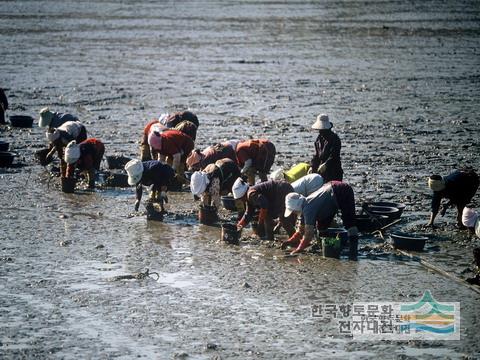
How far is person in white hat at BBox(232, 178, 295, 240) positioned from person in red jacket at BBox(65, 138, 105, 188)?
3.83 metres

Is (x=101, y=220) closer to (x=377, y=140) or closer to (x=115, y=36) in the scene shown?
(x=377, y=140)

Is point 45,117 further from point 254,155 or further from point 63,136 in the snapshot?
point 254,155

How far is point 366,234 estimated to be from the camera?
1517 cm

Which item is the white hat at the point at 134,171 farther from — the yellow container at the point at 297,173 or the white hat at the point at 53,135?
the white hat at the point at 53,135

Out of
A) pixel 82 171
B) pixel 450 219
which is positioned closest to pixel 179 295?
pixel 450 219

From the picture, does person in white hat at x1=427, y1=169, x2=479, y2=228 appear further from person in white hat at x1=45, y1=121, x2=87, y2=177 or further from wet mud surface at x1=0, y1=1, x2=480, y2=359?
person in white hat at x1=45, y1=121, x2=87, y2=177

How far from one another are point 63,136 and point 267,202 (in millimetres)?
5628

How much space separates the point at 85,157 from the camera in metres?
18.1

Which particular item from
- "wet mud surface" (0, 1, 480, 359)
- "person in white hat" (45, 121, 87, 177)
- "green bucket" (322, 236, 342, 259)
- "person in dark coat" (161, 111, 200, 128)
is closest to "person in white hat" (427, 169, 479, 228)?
"wet mud surface" (0, 1, 480, 359)

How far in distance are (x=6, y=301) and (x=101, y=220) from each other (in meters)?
4.07

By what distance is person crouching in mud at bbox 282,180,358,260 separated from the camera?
45.9 ft

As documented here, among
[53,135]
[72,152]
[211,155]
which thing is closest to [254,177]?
[211,155]

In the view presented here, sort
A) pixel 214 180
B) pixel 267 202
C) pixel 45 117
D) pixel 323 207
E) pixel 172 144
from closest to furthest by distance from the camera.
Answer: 1. pixel 323 207
2. pixel 267 202
3. pixel 214 180
4. pixel 172 144
5. pixel 45 117

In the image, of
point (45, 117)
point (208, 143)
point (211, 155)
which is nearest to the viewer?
point (211, 155)
